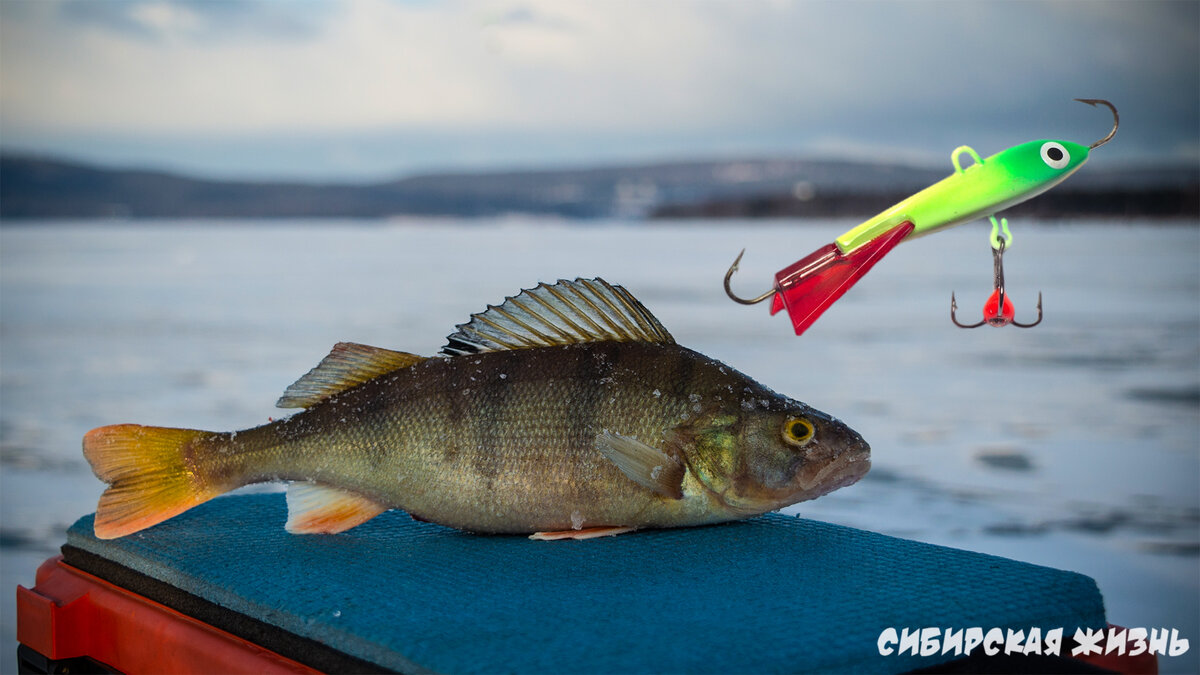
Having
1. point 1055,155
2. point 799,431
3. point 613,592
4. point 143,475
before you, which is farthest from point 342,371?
point 1055,155

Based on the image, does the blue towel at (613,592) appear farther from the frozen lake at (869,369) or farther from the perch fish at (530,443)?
the frozen lake at (869,369)

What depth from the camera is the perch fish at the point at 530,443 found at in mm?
1676

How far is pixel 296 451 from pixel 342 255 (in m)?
14.1

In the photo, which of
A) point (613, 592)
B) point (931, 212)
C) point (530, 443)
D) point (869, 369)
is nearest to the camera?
point (613, 592)

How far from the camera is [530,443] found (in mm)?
1707

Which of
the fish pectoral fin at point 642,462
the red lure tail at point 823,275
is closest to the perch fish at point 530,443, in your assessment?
the fish pectoral fin at point 642,462

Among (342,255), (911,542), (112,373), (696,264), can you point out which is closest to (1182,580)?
(911,542)

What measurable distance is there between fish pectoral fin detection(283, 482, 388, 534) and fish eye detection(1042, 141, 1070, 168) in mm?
1079

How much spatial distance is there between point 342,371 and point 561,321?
357 millimetres

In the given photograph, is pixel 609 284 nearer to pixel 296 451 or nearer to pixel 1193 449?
pixel 296 451

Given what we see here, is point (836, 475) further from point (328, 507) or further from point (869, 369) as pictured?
point (869, 369)

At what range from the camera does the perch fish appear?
1.68 meters

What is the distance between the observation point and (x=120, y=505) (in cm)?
176

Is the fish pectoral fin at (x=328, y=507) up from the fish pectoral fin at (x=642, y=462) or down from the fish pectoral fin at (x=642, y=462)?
down
